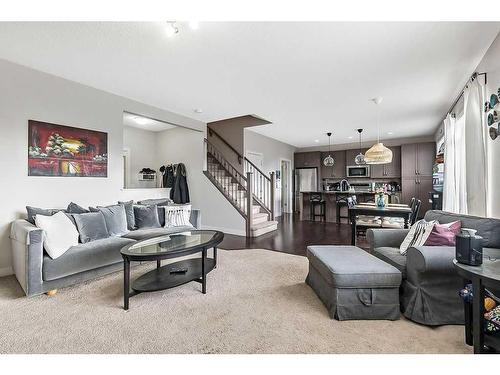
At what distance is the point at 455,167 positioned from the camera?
3.52 meters

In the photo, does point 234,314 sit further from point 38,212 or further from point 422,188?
point 422,188

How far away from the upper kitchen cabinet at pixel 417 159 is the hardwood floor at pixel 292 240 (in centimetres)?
311

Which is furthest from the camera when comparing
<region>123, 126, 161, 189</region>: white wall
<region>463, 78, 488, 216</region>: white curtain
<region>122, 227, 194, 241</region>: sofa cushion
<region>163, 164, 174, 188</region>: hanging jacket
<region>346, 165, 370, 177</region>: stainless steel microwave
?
<region>346, 165, 370, 177</region>: stainless steel microwave

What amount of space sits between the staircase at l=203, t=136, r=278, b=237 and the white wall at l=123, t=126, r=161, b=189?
66.9 inches

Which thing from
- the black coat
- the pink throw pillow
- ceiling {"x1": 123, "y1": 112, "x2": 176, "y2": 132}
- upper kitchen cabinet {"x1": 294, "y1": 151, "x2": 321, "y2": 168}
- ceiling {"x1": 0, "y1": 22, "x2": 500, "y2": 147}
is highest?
ceiling {"x1": 123, "y1": 112, "x2": 176, "y2": 132}

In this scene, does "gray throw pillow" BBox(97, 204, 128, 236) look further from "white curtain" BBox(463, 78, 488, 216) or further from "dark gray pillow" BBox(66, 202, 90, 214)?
"white curtain" BBox(463, 78, 488, 216)

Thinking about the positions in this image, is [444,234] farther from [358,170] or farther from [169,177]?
[358,170]

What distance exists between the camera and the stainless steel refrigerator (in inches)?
342

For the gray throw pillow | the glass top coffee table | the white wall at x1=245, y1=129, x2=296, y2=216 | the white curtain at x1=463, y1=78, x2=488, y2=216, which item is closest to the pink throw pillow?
the white curtain at x1=463, y1=78, x2=488, y2=216

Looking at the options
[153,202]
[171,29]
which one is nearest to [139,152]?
[153,202]

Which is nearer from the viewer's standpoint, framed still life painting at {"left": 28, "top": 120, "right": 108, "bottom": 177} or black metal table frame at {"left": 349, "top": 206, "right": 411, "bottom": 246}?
framed still life painting at {"left": 28, "top": 120, "right": 108, "bottom": 177}

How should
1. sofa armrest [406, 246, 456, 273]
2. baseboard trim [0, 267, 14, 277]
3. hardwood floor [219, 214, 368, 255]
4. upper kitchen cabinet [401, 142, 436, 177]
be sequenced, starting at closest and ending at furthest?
sofa armrest [406, 246, 456, 273] → baseboard trim [0, 267, 14, 277] → hardwood floor [219, 214, 368, 255] → upper kitchen cabinet [401, 142, 436, 177]
